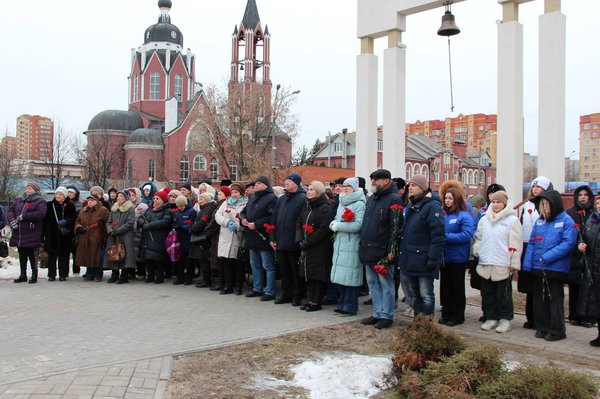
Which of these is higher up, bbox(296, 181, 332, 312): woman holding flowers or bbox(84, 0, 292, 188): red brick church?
bbox(84, 0, 292, 188): red brick church

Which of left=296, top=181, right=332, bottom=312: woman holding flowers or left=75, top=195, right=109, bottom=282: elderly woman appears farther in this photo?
left=75, top=195, right=109, bottom=282: elderly woman

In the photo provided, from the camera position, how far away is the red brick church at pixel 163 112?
61.8 metres

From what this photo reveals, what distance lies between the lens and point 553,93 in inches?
370

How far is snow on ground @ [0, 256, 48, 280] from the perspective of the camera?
1163 centimetres

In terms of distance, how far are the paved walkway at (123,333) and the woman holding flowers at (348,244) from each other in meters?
0.35

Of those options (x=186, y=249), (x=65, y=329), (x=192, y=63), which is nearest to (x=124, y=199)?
(x=186, y=249)

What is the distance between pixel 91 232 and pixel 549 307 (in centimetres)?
843

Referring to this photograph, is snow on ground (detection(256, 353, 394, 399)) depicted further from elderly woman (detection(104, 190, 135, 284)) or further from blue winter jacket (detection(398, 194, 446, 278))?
elderly woman (detection(104, 190, 135, 284))

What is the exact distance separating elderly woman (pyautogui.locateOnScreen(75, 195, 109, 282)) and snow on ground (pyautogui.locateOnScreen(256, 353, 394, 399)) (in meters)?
6.91

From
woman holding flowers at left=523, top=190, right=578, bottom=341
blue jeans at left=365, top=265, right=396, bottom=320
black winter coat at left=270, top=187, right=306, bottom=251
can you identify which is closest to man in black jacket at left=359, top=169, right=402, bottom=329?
blue jeans at left=365, top=265, right=396, bottom=320

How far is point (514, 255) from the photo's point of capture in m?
7.00

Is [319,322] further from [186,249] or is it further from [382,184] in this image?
[186,249]

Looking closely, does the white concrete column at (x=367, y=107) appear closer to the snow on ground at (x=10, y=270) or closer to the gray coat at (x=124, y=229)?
the gray coat at (x=124, y=229)

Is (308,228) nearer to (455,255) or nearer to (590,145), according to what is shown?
(455,255)
